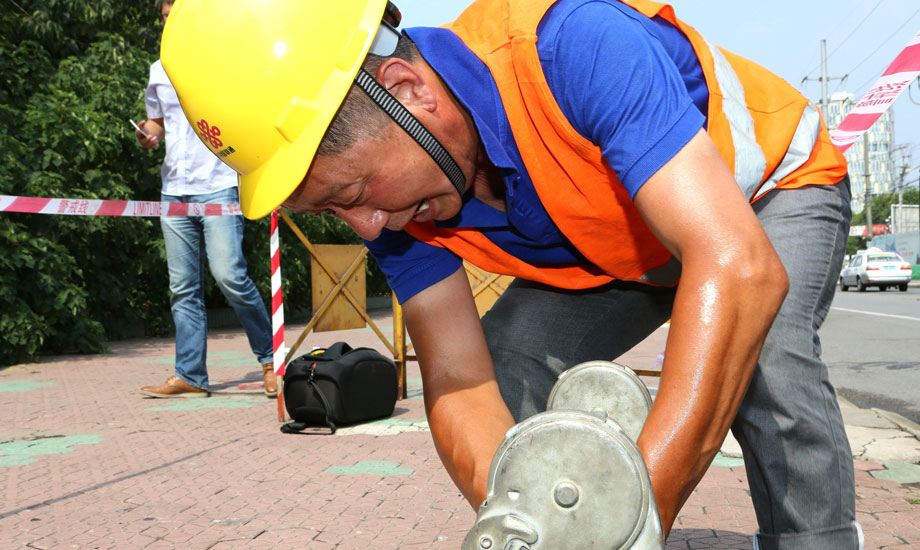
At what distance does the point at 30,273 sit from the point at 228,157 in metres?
8.06

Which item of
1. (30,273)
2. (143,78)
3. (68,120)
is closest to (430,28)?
(30,273)

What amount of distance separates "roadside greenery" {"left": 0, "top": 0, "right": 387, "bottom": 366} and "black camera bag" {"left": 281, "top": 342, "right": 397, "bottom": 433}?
15.5 ft

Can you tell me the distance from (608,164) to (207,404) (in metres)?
4.87

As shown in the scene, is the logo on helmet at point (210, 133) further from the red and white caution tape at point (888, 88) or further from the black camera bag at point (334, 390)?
the red and white caution tape at point (888, 88)

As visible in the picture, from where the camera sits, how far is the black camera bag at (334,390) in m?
4.87

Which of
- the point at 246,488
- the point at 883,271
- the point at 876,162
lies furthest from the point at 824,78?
the point at 876,162

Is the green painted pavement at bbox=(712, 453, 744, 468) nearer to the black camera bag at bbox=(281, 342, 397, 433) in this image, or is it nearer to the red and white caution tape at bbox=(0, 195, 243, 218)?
the black camera bag at bbox=(281, 342, 397, 433)

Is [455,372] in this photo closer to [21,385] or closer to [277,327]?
[277,327]

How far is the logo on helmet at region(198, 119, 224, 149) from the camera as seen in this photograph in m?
1.68

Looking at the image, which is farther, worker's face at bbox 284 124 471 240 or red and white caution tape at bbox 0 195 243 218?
red and white caution tape at bbox 0 195 243 218

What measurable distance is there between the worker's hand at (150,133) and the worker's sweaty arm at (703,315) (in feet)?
17.4

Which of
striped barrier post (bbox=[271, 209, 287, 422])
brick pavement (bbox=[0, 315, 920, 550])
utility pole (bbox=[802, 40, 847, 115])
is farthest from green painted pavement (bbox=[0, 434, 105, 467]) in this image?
utility pole (bbox=[802, 40, 847, 115])

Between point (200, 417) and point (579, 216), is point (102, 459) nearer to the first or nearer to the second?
point (200, 417)

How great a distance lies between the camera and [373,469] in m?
3.88
